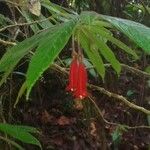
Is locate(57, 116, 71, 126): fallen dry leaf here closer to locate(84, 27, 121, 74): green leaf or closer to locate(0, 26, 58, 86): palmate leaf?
locate(84, 27, 121, 74): green leaf

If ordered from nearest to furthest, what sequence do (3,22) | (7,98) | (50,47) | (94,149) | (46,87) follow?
(50,47)
(3,22)
(7,98)
(94,149)
(46,87)

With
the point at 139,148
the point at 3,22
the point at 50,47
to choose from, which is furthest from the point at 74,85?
the point at 139,148

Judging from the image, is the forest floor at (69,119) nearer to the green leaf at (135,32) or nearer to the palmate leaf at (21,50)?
the palmate leaf at (21,50)

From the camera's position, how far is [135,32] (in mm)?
687

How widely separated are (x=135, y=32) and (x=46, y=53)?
0.48ft

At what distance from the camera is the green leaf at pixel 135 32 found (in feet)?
2.21

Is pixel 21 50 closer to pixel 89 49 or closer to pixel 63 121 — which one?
pixel 89 49

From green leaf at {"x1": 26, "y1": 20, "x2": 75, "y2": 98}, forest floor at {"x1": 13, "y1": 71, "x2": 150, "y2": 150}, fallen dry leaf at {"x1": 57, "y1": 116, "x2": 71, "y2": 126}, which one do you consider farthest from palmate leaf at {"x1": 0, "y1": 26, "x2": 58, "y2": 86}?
fallen dry leaf at {"x1": 57, "y1": 116, "x2": 71, "y2": 126}

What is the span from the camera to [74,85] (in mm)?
777

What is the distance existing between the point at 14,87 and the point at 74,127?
0.46 metres

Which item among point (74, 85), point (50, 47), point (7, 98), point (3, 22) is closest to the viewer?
point (50, 47)

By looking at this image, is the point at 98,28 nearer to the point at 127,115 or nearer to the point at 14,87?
the point at 14,87

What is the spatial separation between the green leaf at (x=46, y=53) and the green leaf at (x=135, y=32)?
81mm

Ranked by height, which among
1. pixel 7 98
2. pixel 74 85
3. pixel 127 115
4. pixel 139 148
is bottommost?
pixel 139 148
